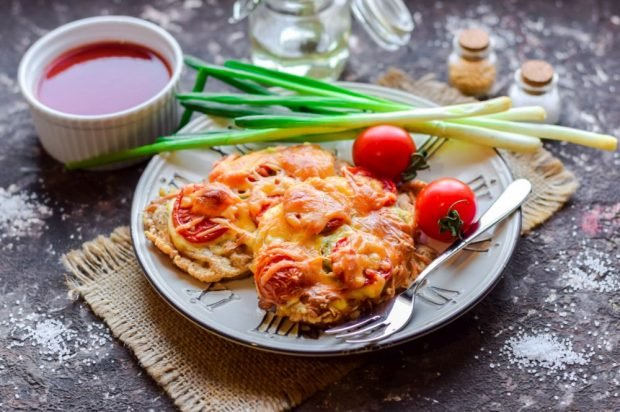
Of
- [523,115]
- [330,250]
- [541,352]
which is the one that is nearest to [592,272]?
[541,352]

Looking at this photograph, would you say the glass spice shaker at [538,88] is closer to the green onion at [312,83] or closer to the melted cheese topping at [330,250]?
the green onion at [312,83]

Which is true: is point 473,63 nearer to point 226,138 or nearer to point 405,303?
point 226,138

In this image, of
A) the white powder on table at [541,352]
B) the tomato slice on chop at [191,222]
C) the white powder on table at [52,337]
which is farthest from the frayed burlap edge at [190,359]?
the white powder on table at [541,352]

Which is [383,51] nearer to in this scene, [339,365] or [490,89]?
[490,89]

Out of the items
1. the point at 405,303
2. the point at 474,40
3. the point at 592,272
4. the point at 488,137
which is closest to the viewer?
the point at 405,303

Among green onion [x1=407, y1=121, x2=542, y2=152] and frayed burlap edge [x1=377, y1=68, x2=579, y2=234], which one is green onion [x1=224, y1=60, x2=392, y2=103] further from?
frayed burlap edge [x1=377, y1=68, x2=579, y2=234]

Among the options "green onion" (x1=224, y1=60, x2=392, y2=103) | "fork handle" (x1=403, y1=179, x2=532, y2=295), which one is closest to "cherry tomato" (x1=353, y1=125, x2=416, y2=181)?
"green onion" (x1=224, y1=60, x2=392, y2=103)

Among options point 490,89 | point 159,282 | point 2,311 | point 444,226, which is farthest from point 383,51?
point 2,311
